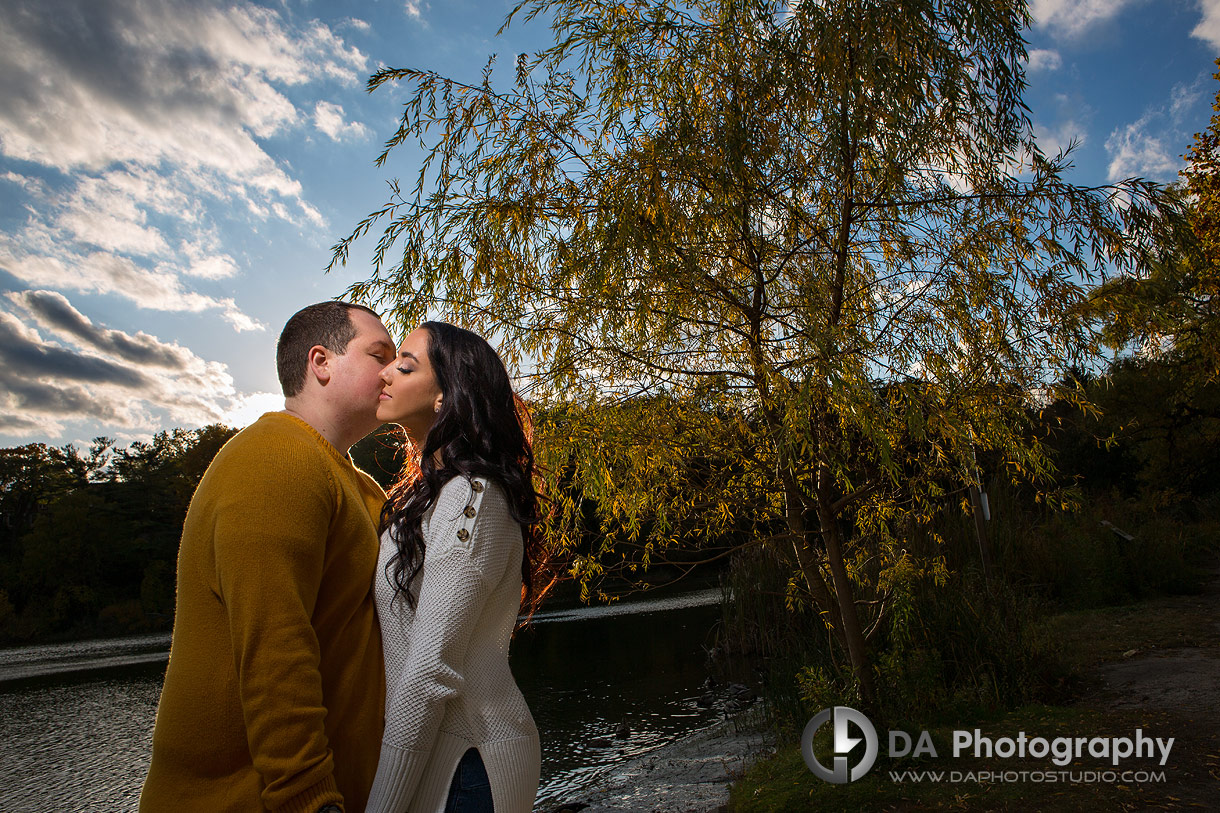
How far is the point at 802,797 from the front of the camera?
11.9 feet

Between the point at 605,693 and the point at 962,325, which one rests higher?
the point at 962,325

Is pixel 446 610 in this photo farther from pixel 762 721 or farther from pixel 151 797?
pixel 762 721

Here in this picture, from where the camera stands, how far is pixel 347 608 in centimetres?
131

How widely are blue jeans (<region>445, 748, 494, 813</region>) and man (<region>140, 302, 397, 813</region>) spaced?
158 millimetres

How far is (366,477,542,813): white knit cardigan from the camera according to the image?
1198mm

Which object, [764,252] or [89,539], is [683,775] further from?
[89,539]

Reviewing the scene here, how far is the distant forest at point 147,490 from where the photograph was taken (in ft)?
54.7

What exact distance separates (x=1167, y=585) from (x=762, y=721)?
5.97 meters

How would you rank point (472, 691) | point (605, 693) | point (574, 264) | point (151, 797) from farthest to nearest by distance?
point (605, 693) < point (574, 264) < point (472, 691) < point (151, 797)

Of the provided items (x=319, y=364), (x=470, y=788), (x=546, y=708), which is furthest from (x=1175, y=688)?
(x=546, y=708)

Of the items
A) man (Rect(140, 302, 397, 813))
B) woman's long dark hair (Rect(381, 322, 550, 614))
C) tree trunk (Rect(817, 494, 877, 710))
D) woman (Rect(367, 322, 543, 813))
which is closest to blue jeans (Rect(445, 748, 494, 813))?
woman (Rect(367, 322, 543, 813))

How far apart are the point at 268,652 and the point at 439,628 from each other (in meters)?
0.27

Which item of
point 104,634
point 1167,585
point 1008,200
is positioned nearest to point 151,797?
point 1008,200

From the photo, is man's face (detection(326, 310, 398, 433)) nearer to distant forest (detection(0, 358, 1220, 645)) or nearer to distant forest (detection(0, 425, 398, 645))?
distant forest (detection(0, 358, 1220, 645))
